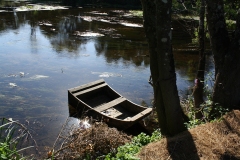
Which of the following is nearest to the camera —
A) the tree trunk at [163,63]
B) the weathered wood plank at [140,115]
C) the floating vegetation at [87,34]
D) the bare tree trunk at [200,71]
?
the tree trunk at [163,63]

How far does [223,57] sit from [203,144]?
5.55 ft

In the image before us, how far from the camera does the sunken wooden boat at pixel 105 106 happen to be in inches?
317

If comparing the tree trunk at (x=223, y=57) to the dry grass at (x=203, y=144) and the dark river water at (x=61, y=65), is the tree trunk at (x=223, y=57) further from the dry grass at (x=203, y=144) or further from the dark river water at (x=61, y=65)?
the dark river water at (x=61, y=65)

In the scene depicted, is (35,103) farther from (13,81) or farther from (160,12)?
(160,12)

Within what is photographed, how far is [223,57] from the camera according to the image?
5051mm

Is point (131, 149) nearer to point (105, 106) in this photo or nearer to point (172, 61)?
point (172, 61)

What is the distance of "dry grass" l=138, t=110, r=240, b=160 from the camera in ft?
13.1

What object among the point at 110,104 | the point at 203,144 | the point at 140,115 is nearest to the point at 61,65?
the point at 110,104

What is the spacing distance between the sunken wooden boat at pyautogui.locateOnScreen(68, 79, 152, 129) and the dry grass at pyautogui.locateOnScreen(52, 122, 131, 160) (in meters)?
1.53

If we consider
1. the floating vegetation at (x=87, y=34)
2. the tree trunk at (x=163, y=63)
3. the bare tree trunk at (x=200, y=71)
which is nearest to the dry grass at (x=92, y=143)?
the tree trunk at (x=163, y=63)

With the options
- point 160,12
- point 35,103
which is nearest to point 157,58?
point 160,12

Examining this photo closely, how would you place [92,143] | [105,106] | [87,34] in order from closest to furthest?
[92,143] < [105,106] < [87,34]

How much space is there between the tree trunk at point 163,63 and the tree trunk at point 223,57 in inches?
39.3

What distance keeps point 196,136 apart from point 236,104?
125 cm
